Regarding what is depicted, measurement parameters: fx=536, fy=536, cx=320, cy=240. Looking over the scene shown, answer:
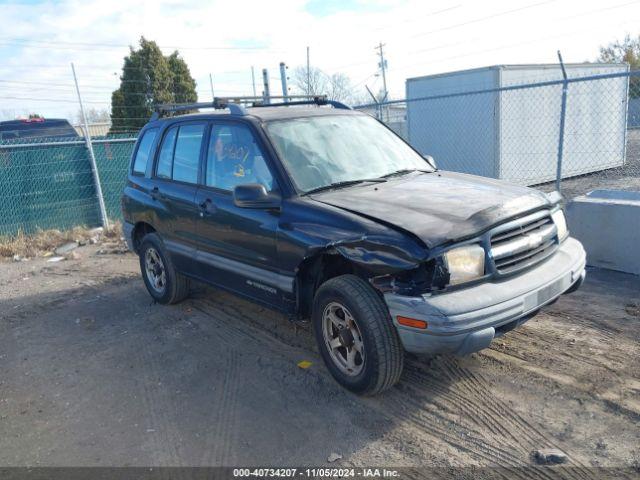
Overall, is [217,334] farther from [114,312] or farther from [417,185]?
[417,185]

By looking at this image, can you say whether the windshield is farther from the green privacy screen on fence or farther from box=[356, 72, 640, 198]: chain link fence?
the green privacy screen on fence

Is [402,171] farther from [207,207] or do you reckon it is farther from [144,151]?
[144,151]

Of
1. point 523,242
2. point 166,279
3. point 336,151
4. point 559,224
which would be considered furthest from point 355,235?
point 166,279

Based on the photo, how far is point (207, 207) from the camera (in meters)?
4.68

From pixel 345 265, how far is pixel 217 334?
1834mm

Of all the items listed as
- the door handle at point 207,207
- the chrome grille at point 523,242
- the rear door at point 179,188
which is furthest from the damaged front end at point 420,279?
the rear door at point 179,188

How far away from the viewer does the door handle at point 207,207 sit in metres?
4.61

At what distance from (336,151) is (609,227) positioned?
3302 millimetres

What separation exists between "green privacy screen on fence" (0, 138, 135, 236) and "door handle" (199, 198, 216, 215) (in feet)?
22.2

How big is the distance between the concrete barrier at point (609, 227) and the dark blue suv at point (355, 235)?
189 centimetres

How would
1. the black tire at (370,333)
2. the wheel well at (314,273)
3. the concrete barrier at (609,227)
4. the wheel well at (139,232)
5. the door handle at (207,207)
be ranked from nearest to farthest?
the black tire at (370,333) < the wheel well at (314,273) < the door handle at (207,207) < the concrete barrier at (609,227) < the wheel well at (139,232)

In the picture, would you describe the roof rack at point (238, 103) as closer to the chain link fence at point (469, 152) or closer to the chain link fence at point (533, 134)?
the chain link fence at point (469, 152)

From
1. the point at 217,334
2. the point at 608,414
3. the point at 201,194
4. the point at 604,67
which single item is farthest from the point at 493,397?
the point at 604,67

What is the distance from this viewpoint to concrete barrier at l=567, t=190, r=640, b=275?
5570 millimetres
